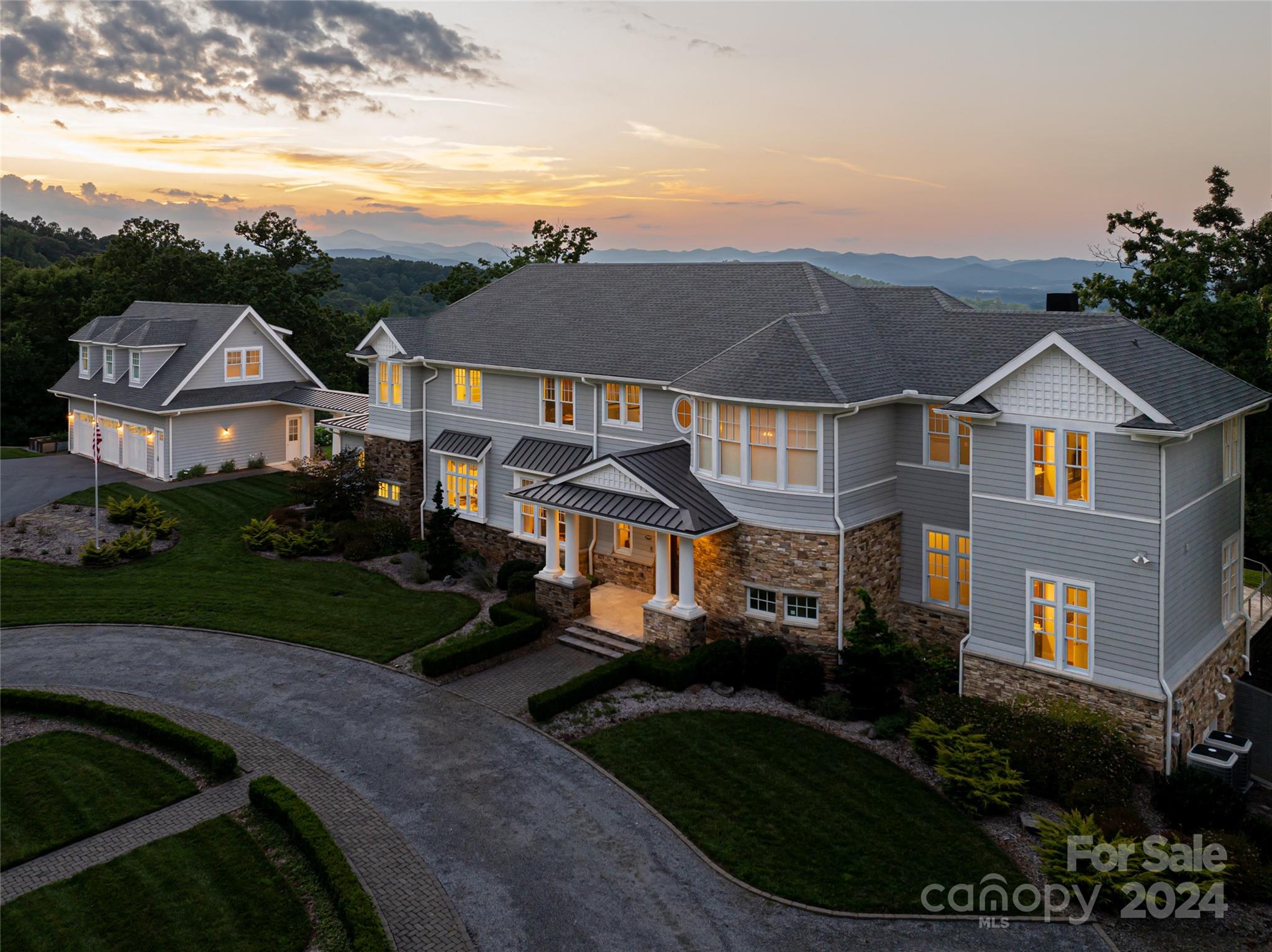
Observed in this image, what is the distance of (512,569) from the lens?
29078mm

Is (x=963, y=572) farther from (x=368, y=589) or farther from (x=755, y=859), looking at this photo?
(x=368, y=589)

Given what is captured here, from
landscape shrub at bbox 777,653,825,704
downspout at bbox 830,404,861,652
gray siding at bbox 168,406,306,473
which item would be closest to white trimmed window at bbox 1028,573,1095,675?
downspout at bbox 830,404,861,652

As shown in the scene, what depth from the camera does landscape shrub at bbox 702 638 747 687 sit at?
22062 millimetres

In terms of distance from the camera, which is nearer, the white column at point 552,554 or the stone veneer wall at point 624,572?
the white column at point 552,554

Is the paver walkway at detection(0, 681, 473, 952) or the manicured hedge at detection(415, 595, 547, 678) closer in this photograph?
the paver walkway at detection(0, 681, 473, 952)

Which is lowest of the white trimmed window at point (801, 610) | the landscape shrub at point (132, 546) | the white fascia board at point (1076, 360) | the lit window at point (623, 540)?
the white trimmed window at point (801, 610)

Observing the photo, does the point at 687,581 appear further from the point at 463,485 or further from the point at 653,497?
the point at 463,485

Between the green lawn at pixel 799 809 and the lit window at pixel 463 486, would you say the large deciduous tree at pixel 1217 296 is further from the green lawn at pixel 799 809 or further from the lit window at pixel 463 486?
the lit window at pixel 463 486

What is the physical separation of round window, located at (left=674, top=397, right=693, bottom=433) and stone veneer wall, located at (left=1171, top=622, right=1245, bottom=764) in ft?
43.9

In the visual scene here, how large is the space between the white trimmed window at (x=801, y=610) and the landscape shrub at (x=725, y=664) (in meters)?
1.58

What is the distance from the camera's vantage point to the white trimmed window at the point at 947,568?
2300 centimetres

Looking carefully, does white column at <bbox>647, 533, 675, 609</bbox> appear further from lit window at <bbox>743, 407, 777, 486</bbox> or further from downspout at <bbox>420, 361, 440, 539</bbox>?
downspout at <bbox>420, 361, 440, 539</bbox>

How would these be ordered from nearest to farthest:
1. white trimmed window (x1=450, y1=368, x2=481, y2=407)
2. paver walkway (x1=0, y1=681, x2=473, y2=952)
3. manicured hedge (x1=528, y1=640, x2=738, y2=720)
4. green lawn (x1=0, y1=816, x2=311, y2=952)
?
green lawn (x1=0, y1=816, x2=311, y2=952)
paver walkway (x1=0, y1=681, x2=473, y2=952)
manicured hedge (x1=528, y1=640, x2=738, y2=720)
white trimmed window (x1=450, y1=368, x2=481, y2=407)

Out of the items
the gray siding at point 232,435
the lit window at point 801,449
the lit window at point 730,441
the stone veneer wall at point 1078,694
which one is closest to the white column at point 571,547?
the lit window at point 730,441
